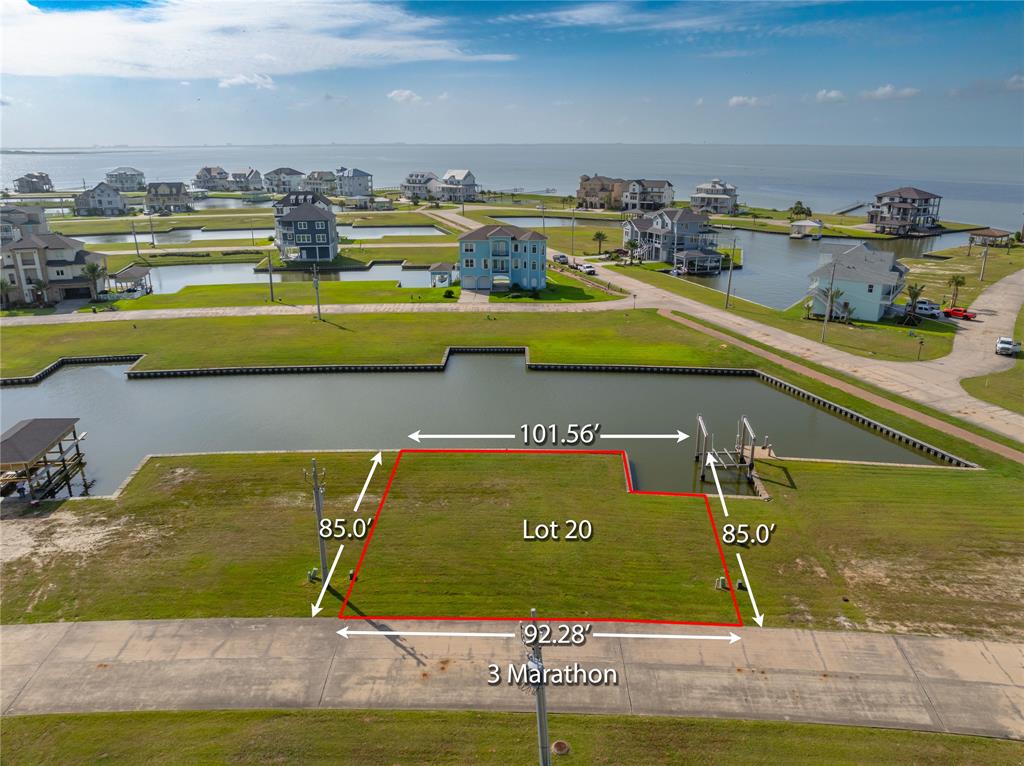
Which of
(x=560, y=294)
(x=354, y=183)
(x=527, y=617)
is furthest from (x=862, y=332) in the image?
(x=354, y=183)

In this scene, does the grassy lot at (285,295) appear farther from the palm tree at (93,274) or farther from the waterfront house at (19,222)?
the waterfront house at (19,222)

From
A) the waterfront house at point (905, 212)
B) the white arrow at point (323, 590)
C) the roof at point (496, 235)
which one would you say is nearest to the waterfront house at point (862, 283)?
the roof at point (496, 235)

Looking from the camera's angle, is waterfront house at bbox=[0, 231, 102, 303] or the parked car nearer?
the parked car

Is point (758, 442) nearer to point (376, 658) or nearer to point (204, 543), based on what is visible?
point (376, 658)

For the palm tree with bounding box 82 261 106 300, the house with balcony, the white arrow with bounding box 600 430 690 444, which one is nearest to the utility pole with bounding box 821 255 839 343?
the white arrow with bounding box 600 430 690 444

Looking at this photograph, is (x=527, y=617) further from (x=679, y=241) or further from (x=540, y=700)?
(x=679, y=241)

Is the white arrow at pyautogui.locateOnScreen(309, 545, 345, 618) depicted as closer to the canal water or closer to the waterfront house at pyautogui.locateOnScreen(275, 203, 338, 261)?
the canal water

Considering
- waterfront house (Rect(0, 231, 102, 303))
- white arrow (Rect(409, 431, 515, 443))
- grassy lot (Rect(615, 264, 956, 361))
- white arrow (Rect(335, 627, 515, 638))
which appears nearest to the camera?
white arrow (Rect(335, 627, 515, 638))
